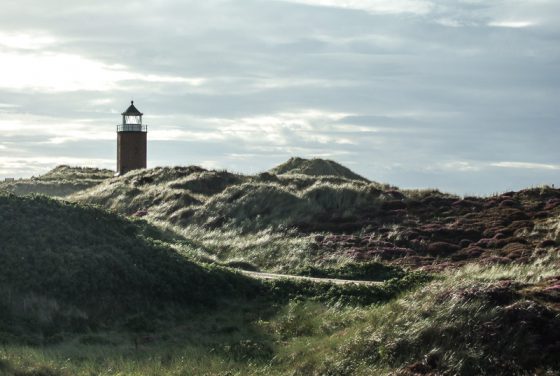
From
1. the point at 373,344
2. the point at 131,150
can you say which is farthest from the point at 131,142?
the point at 373,344

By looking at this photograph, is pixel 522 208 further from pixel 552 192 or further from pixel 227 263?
pixel 227 263

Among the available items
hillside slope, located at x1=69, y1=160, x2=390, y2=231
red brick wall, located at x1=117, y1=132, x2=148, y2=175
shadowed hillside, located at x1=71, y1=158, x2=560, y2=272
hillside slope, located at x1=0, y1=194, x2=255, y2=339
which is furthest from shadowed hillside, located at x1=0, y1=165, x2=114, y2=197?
hillside slope, located at x1=0, y1=194, x2=255, y2=339

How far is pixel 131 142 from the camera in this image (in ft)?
245

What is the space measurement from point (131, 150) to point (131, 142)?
893mm

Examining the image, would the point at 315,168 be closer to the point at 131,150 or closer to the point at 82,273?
the point at 131,150

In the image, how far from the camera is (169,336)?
21.0 metres

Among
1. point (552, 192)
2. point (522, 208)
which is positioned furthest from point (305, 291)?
point (552, 192)

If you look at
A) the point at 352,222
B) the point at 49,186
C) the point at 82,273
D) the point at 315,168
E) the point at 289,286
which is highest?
the point at 315,168

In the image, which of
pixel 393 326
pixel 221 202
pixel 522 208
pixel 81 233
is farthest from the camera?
pixel 221 202

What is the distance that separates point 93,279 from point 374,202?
22027mm

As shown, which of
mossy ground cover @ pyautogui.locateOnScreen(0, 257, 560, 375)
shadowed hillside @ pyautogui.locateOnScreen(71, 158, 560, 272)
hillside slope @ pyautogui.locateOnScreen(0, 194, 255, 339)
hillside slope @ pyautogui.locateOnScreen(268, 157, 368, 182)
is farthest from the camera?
hillside slope @ pyautogui.locateOnScreen(268, 157, 368, 182)

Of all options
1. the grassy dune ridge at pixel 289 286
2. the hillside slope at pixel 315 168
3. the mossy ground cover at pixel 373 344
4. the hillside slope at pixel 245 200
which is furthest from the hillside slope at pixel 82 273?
the hillside slope at pixel 315 168

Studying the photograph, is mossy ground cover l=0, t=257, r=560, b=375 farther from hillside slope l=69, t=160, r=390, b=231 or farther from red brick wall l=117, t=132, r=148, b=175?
red brick wall l=117, t=132, r=148, b=175

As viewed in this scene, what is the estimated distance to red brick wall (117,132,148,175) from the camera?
74.4 m
